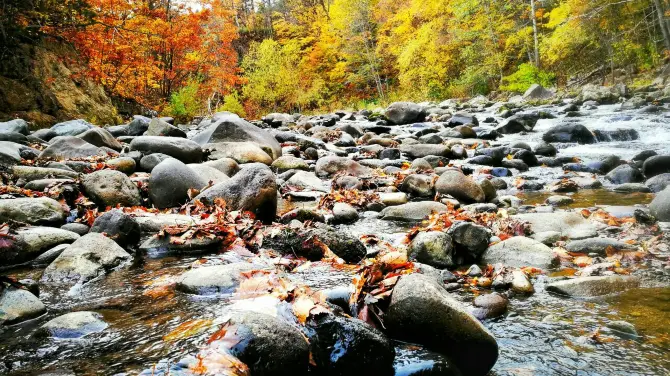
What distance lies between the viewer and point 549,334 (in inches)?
93.0

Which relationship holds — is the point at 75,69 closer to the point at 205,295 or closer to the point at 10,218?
the point at 10,218

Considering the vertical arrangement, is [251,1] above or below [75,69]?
above

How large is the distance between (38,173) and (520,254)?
18.7 feet

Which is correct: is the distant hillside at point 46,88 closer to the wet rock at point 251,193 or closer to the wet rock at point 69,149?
the wet rock at point 69,149

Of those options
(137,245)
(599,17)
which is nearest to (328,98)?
(599,17)

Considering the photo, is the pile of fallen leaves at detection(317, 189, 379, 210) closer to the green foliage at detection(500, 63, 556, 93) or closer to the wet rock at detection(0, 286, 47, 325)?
the wet rock at detection(0, 286, 47, 325)

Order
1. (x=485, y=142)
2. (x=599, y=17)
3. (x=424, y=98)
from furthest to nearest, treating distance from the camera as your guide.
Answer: (x=424, y=98) → (x=599, y=17) → (x=485, y=142)

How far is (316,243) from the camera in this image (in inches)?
140

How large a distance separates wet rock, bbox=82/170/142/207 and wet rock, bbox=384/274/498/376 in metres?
3.95

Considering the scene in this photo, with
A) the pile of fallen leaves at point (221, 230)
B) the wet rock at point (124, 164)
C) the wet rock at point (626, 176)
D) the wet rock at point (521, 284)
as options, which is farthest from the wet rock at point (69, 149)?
the wet rock at point (626, 176)

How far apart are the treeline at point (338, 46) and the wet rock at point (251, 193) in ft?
12.6

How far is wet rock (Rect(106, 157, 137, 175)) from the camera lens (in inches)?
259

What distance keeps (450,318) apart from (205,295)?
149cm

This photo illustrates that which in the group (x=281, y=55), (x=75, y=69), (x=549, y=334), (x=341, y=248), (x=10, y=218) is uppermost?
(x=281, y=55)
